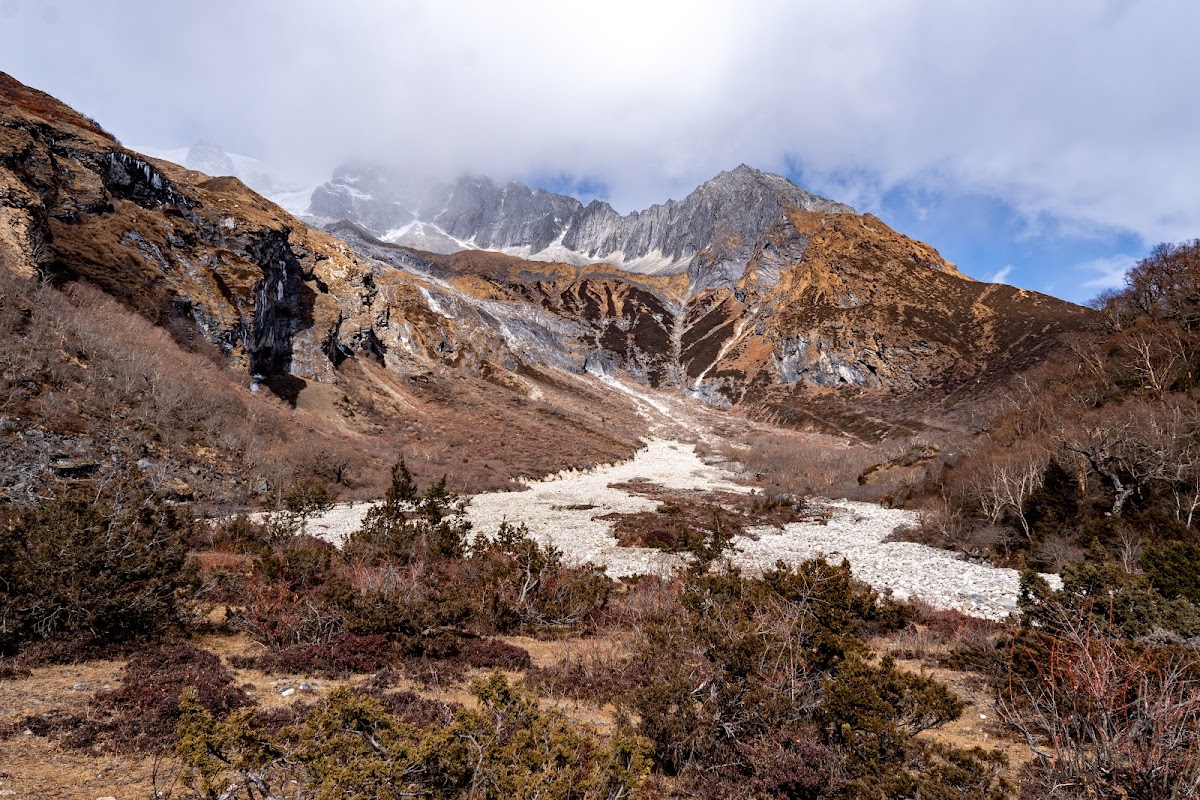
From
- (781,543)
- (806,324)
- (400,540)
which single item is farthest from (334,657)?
(806,324)

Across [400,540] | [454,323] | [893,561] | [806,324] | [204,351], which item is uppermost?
[806,324]

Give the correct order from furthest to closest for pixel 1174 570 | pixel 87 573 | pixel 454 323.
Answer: pixel 454 323 < pixel 1174 570 < pixel 87 573

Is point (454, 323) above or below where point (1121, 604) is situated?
above

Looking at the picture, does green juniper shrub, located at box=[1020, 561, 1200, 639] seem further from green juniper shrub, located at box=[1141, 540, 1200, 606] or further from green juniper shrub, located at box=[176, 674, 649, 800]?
green juniper shrub, located at box=[176, 674, 649, 800]

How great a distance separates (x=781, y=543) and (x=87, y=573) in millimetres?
17937

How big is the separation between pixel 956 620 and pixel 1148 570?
152 inches

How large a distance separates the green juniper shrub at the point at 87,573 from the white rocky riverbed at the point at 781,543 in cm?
727

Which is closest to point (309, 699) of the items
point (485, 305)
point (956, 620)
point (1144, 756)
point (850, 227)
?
point (1144, 756)

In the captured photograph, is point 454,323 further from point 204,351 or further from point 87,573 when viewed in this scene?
point 87,573

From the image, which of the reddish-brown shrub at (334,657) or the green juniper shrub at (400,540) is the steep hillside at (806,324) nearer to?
the green juniper shrub at (400,540)

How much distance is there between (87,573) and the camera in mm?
5773

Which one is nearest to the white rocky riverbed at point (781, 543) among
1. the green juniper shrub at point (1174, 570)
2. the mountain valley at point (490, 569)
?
the mountain valley at point (490, 569)

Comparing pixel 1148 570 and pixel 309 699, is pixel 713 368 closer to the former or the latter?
pixel 1148 570

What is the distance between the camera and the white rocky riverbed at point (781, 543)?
12625 mm
